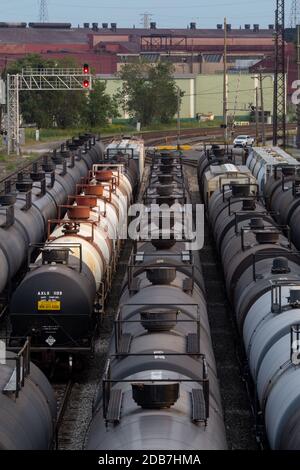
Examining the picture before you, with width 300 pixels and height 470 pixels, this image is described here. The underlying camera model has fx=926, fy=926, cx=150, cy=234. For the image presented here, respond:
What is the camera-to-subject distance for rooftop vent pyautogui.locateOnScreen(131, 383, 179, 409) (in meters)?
12.0

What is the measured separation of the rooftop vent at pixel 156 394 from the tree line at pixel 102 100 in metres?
81.7

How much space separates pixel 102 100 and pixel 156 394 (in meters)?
94.6

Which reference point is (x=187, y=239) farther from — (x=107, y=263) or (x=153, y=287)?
(x=153, y=287)

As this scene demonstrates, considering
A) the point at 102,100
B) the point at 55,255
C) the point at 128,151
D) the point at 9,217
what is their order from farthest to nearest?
1. the point at 102,100
2. the point at 128,151
3. the point at 9,217
4. the point at 55,255

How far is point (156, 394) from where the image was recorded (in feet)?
39.3

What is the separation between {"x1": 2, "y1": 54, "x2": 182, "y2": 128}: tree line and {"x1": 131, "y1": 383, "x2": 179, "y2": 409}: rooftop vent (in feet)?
268

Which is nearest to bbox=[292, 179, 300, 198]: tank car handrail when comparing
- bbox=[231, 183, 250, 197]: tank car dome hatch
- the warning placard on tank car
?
bbox=[231, 183, 250, 197]: tank car dome hatch

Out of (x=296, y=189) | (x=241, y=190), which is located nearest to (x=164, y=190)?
(x=241, y=190)

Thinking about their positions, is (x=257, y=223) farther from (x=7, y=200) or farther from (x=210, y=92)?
(x=210, y=92)

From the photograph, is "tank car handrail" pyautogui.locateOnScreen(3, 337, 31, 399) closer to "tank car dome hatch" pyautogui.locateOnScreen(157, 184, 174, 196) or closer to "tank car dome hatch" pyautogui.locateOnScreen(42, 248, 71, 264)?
"tank car dome hatch" pyautogui.locateOnScreen(42, 248, 71, 264)

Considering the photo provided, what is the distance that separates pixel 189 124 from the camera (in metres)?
114

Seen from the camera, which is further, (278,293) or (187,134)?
(187,134)
